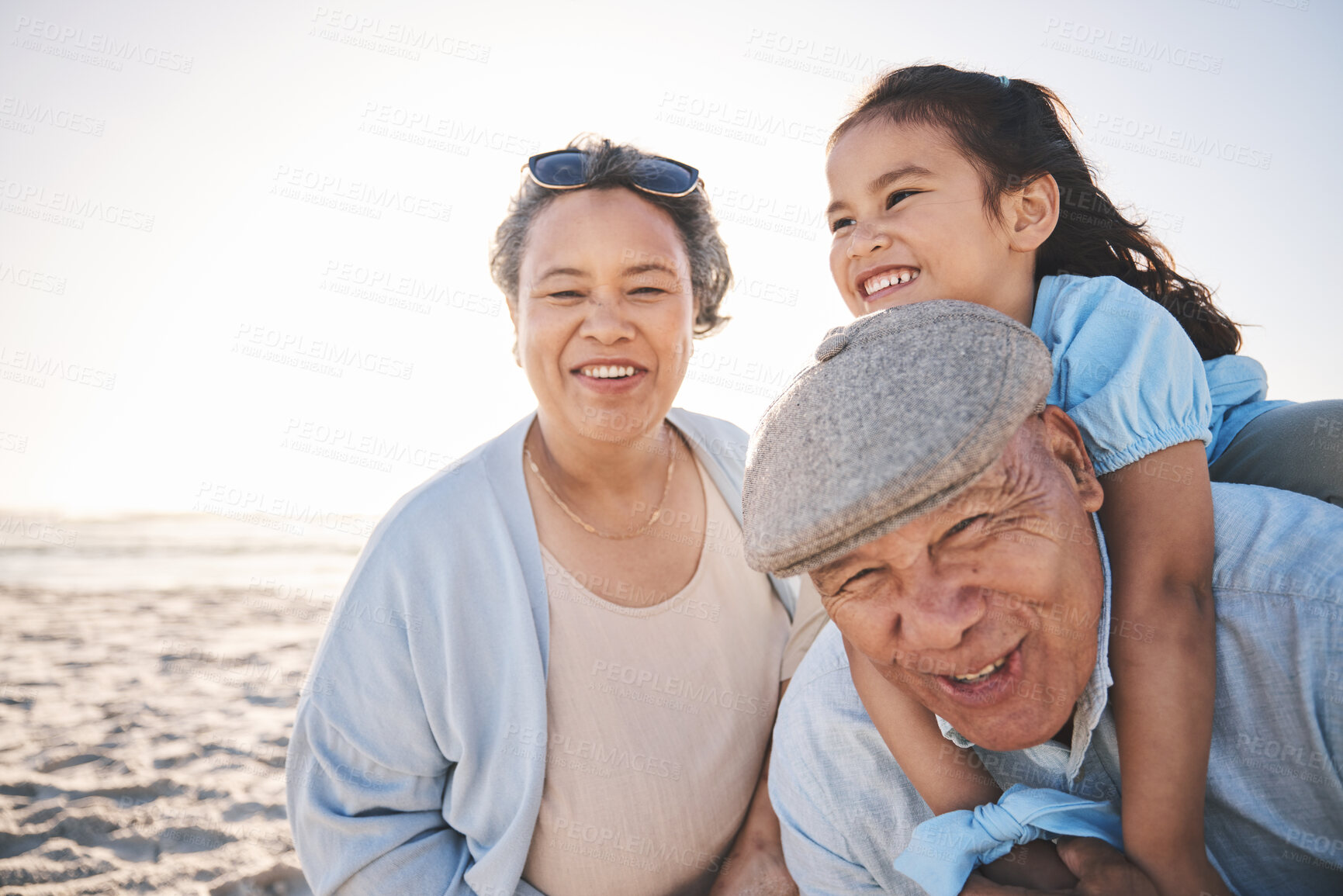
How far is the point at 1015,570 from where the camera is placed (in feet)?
4.94

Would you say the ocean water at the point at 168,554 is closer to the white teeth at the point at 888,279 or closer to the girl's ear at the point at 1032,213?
the white teeth at the point at 888,279

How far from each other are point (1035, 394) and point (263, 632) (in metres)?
10.3

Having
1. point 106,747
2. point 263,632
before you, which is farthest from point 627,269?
point 263,632

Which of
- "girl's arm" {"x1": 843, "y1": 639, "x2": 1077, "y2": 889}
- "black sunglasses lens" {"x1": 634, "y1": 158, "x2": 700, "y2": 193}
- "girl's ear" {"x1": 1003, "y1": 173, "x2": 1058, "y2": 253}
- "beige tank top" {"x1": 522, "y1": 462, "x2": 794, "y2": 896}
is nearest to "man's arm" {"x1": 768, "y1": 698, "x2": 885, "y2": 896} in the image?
"girl's arm" {"x1": 843, "y1": 639, "x2": 1077, "y2": 889}

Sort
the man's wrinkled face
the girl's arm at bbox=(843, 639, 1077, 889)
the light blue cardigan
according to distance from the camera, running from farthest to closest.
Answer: the light blue cardigan < the girl's arm at bbox=(843, 639, 1077, 889) < the man's wrinkled face

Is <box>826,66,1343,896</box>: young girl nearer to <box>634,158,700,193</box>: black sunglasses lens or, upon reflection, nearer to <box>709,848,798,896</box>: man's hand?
<box>634,158,700,193</box>: black sunglasses lens

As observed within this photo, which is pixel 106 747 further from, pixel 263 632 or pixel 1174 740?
pixel 1174 740

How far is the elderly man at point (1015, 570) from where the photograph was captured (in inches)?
55.1

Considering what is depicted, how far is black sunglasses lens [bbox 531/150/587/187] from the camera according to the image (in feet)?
10.2

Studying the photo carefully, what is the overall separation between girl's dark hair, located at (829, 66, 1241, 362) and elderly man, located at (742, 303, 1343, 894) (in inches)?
35.4

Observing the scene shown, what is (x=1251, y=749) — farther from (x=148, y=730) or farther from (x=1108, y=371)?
(x=148, y=730)

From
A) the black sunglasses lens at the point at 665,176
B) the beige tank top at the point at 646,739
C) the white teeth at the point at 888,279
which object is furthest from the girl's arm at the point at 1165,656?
the black sunglasses lens at the point at 665,176

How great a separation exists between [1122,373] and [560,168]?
218 centimetres

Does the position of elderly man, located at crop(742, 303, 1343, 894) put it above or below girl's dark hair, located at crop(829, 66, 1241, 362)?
below
